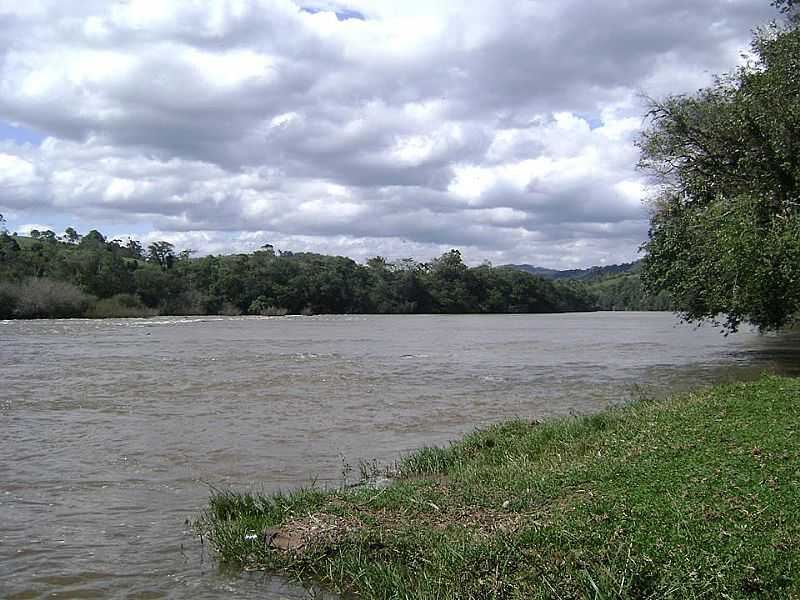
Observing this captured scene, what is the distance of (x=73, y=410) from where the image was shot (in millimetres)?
18969

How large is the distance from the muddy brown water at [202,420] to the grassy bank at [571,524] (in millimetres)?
715

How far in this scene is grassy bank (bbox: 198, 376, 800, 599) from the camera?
5.77m

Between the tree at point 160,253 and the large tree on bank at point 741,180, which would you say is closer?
the large tree on bank at point 741,180

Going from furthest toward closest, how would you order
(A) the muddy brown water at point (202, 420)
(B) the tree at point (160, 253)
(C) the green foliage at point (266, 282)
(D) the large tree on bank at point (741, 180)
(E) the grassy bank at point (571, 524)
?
(B) the tree at point (160, 253) < (C) the green foliage at point (266, 282) < (D) the large tree on bank at point (741, 180) < (A) the muddy brown water at point (202, 420) < (E) the grassy bank at point (571, 524)

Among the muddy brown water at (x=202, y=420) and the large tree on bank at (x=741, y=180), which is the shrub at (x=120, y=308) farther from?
the large tree on bank at (x=741, y=180)

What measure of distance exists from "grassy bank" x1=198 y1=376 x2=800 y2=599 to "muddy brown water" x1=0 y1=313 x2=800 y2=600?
0.71 m

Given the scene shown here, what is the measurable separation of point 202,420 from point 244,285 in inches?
3888

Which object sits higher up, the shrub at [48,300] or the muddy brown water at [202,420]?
the shrub at [48,300]

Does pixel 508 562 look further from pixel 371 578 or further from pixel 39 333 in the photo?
pixel 39 333

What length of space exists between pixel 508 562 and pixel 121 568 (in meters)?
4.13

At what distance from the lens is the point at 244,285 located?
114438mm

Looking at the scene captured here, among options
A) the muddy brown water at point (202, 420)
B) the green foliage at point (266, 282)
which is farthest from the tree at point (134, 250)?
the muddy brown water at point (202, 420)

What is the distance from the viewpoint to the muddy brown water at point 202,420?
26.5 ft

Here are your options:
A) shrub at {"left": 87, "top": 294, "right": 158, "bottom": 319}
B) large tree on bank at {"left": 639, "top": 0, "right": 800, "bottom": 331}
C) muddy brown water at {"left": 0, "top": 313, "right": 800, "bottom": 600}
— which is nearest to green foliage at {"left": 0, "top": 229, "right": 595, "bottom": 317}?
shrub at {"left": 87, "top": 294, "right": 158, "bottom": 319}
